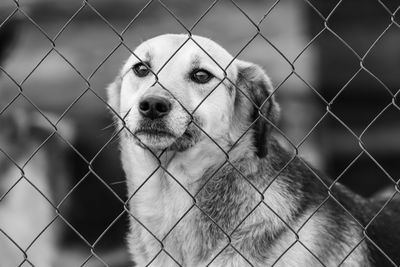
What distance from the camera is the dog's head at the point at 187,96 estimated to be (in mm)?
3943

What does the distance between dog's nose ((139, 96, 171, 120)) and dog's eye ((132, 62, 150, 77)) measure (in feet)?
1.48

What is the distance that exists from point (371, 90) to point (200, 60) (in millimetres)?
4935

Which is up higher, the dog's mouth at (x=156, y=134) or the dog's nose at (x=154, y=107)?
the dog's nose at (x=154, y=107)

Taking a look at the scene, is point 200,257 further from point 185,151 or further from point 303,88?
point 303,88

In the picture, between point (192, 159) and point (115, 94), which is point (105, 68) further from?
point (192, 159)

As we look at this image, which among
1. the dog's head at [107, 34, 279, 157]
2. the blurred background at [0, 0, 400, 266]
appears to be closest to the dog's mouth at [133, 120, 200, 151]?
the dog's head at [107, 34, 279, 157]

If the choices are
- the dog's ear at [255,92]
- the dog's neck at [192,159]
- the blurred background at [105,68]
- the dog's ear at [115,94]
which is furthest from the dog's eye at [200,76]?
the blurred background at [105,68]

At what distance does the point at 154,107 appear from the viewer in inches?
153

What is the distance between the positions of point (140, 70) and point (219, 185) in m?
0.74

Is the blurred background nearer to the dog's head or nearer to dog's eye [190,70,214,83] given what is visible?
the dog's head

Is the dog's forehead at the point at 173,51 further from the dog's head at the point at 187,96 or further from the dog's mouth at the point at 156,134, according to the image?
the dog's mouth at the point at 156,134

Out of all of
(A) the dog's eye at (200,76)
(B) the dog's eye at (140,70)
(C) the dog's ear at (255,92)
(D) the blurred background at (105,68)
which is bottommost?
(D) the blurred background at (105,68)

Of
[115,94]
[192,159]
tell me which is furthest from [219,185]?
[115,94]

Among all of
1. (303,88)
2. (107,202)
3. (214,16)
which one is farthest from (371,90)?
(107,202)
